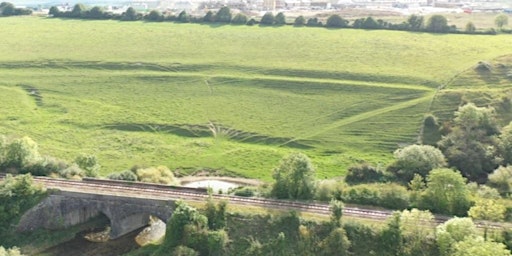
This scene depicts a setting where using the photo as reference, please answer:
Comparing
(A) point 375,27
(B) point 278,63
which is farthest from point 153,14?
(A) point 375,27

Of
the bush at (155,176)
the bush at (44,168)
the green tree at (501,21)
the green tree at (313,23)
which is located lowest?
the bush at (155,176)

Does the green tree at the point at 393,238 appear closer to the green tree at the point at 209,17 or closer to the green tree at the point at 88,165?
the green tree at the point at 88,165

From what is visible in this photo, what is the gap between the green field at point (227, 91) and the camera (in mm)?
99625

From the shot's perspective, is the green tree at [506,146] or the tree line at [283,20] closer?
the green tree at [506,146]

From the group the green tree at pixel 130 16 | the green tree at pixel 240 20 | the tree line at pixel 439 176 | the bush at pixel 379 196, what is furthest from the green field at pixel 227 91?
the bush at pixel 379 196

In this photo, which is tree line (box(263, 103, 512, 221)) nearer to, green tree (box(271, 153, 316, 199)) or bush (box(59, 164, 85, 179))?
green tree (box(271, 153, 316, 199))

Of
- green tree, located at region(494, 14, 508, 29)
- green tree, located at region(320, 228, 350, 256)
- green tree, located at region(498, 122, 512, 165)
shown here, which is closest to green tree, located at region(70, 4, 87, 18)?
green tree, located at region(494, 14, 508, 29)

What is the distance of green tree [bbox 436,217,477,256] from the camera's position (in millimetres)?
53438

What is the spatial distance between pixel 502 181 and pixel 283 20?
4126 inches

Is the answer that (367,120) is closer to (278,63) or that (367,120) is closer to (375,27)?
(278,63)

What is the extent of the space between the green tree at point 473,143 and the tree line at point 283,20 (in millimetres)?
61099

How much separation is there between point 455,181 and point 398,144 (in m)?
36.0

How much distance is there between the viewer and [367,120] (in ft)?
349

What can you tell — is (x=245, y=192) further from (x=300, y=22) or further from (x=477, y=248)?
(x=300, y=22)
